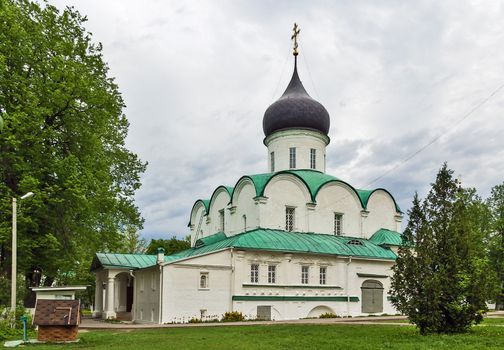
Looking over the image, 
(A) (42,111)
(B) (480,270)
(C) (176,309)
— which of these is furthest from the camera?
(C) (176,309)

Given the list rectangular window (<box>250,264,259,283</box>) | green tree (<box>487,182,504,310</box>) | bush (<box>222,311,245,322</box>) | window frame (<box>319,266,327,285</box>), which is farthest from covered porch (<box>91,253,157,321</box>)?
green tree (<box>487,182,504,310</box>)

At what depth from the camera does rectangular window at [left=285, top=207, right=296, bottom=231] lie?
30047 mm

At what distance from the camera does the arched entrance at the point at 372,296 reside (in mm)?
28828

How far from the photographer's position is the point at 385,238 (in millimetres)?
32031

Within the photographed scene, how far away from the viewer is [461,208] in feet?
46.4

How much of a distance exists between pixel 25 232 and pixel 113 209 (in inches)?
146

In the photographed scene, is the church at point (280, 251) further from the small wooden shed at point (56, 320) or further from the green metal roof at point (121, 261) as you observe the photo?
the small wooden shed at point (56, 320)

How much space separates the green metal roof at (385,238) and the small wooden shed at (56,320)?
2213cm

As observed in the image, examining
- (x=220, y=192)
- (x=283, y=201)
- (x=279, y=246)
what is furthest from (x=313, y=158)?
(x=279, y=246)

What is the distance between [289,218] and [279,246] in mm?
3861

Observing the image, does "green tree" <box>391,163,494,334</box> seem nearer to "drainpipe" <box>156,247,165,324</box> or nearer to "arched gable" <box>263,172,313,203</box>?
"drainpipe" <box>156,247,165,324</box>

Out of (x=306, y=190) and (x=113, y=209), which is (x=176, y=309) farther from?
(x=306, y=190)

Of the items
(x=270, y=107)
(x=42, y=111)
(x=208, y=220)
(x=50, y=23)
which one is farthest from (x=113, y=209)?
(x=270, y=107)

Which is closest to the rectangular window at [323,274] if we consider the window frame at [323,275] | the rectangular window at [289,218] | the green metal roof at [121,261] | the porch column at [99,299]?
the window frame at [323,275]
